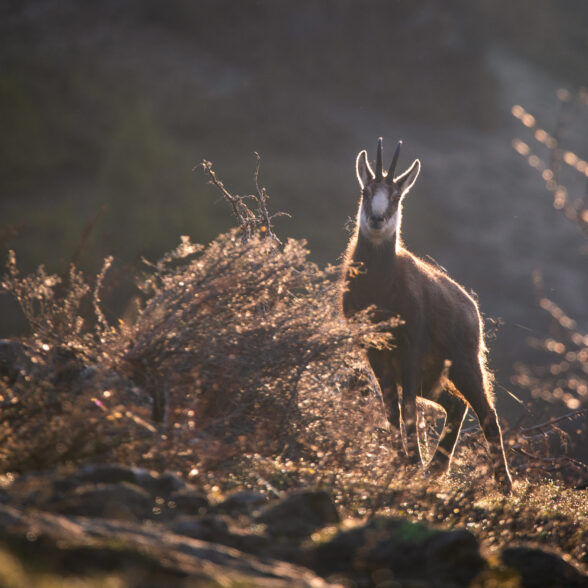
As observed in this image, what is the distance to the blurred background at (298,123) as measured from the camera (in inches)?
949

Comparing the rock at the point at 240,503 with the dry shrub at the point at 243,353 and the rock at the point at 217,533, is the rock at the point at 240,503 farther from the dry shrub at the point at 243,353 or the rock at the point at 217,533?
the dry shrub at the point at 243,353

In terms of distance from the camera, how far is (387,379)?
6.69m

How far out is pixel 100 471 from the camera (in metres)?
3.59

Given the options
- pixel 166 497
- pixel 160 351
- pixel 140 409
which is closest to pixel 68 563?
pixel 166 497

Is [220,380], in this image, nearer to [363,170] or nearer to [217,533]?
[217,533]

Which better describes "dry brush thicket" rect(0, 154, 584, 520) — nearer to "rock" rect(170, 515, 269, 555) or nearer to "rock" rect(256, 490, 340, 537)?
"rock" rect(256, 490, 340, 537)

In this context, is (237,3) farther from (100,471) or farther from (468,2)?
(100,471)

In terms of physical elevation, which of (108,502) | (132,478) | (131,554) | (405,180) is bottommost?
(132,478)

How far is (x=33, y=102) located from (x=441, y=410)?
73.1 ft

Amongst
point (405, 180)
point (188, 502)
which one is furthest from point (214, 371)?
point (405, 180)

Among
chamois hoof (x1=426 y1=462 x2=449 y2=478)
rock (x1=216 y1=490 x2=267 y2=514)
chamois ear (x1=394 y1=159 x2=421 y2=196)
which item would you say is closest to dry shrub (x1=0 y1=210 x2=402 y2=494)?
rock (x1=216 y1=490 x2=267 y2=514)

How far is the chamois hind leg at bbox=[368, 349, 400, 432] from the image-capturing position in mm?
6645

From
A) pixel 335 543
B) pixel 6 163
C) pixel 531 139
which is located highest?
pixel 335 543

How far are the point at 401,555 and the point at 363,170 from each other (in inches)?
194
